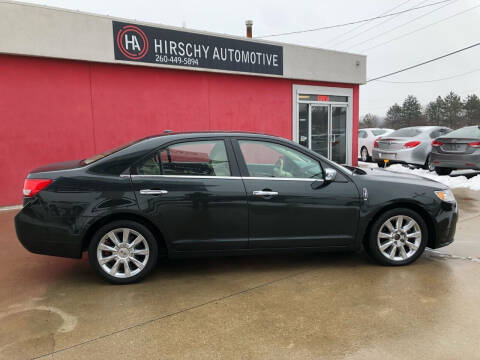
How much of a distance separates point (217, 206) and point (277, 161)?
0.88 meters

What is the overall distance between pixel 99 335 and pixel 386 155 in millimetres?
12228

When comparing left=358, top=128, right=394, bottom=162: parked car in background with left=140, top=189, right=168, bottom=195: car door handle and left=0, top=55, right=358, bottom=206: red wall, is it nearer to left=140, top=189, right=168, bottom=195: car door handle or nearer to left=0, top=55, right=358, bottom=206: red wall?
left=0, top=55, right=358, bottom=206: red wall

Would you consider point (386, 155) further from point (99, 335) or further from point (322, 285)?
point (99, 335)

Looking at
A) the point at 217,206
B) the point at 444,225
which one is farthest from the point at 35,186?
the point at 444,225

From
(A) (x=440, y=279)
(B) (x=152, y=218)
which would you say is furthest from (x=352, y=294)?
(B) (x=152, y=218)

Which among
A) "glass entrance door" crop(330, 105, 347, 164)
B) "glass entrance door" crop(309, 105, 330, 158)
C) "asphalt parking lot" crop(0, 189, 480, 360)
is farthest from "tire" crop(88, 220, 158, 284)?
"glass entrance door" crop(330, 105, 347, 164)

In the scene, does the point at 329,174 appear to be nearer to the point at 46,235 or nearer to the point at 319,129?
the point at 46,235

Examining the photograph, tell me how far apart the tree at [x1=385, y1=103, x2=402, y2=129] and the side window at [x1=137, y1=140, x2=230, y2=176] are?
76.0 meters

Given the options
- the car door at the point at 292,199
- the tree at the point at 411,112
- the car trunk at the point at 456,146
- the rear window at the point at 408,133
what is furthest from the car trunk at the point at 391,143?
the tree at the point at 411,112

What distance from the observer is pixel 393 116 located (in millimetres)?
78562

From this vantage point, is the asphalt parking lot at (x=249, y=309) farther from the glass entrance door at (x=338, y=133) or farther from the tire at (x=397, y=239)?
the glass entrance door at (x=338, y=133)

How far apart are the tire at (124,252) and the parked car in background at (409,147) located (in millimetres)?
10645

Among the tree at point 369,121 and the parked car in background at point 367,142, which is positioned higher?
the tree at point 369,121

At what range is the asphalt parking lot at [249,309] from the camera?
2.85m
